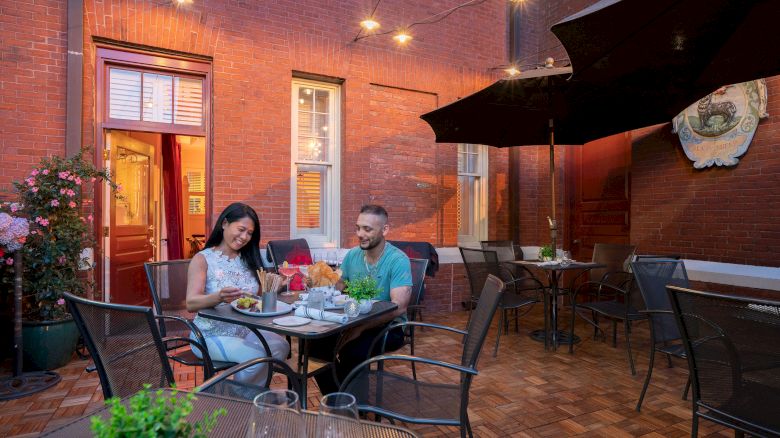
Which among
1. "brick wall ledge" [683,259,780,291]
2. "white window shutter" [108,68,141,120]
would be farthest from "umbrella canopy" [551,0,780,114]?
"white window shutter" [108,68,141,120]

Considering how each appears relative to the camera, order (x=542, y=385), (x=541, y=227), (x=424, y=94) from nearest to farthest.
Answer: (x=542, y=385)
(x=424, y=94)
(x=541, y=227)

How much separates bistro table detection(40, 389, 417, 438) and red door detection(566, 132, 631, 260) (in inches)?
222

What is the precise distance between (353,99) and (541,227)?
351cm

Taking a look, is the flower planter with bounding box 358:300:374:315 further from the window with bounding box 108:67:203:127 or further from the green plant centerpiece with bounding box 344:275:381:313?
the window with bounding box 108:67:203:127

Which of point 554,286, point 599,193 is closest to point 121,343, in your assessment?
point 554,286

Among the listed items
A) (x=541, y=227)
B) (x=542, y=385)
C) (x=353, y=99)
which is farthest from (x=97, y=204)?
(x=541, y=227)

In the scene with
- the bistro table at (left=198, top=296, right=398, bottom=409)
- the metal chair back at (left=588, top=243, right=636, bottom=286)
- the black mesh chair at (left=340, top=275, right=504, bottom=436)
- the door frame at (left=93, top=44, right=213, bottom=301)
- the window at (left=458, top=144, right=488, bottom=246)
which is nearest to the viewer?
Answer: the black mesh chair at (left=340, top=275, right=504, bottom=436)

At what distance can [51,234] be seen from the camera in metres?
3.79

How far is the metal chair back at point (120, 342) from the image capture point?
60.1 inches

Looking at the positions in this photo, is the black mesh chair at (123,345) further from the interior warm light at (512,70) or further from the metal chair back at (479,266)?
the interior warm light at (512,70)

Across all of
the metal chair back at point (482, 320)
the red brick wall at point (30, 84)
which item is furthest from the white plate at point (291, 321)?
the red brick wall at point (30, 84)

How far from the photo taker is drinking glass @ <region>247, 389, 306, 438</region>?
2.68 feet

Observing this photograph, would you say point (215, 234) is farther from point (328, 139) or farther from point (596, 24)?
point (328, 139)

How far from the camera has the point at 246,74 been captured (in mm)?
4984
